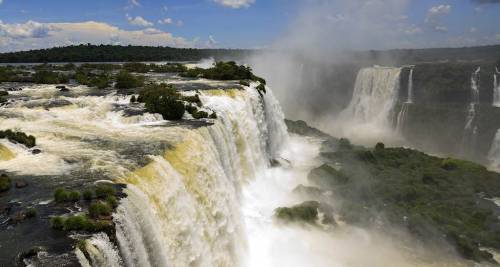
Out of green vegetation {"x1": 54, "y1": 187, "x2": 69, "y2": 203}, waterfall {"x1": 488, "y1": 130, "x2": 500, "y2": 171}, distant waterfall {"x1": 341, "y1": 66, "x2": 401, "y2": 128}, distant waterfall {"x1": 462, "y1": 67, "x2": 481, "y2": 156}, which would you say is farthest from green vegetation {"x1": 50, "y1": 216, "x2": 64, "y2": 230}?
distant waterfall {"x1": 341, "y1": 66, "x2": 401, "y2": 128}

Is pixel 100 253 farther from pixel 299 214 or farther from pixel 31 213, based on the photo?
pixel 299 214

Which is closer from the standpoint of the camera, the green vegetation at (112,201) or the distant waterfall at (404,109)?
the green vegetation at (112,201)

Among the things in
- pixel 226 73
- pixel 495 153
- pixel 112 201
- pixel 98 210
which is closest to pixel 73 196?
pixel 112 201

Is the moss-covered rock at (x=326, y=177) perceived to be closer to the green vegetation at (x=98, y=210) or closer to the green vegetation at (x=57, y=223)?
the green vegetation at (x=98, y=210)

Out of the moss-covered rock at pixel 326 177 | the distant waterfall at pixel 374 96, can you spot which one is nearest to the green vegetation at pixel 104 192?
the moss-covered rock at pixel 326 177

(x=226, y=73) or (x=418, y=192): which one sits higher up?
(x=226, y=73)

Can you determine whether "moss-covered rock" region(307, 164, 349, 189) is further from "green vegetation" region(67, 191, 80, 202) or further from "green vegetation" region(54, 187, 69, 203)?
A: "green vegetation" region(54, 187, 69, 203)

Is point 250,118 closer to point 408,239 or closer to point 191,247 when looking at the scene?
point 408,239
